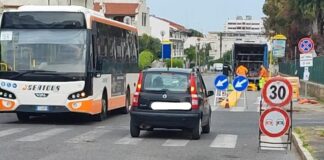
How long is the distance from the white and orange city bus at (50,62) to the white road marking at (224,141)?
422 centimetres

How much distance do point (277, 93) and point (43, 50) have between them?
815cm

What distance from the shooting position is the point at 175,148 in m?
15.0

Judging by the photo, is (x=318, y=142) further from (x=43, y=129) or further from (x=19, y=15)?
(x=19, y=15)

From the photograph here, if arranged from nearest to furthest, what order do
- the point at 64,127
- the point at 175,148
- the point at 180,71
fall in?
1. the point at 175,148
2. the point at 180,71
3. the point at 64,127

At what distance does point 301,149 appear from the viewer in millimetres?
14242

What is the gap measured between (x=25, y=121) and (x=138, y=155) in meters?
8.91

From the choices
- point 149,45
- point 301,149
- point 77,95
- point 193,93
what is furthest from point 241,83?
point 149,45

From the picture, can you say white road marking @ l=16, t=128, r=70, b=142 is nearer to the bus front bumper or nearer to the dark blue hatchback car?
the bus front bumper

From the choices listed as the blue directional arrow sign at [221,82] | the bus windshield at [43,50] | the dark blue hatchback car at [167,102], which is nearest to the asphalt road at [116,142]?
the dark blue hatchback car at [167,102]

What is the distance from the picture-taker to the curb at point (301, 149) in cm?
1308

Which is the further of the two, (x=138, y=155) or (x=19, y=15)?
(x=19, y=15)

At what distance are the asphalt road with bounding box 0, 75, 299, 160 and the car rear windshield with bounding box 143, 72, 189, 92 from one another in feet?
3.80

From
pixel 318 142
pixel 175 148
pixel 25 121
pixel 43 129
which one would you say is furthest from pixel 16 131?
pixel 318 142

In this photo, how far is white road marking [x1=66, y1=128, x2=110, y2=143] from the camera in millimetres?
16261
